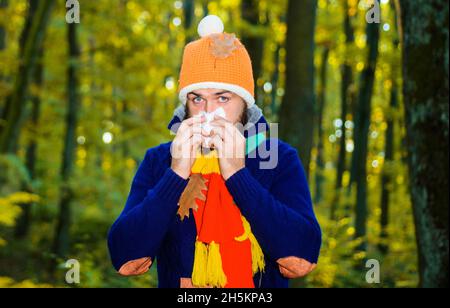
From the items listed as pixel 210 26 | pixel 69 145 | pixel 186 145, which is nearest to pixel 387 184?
pixel 69 145

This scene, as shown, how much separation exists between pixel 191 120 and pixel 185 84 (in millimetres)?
326

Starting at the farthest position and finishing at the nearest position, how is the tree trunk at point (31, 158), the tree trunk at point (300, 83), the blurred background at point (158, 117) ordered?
the tree trunk at point (31, 158) < the tree trunk at point (300, 83) < the blurred background at point (158, 117)

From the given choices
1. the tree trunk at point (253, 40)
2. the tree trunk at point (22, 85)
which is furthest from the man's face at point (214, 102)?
the tree trunk at point (253, 40)

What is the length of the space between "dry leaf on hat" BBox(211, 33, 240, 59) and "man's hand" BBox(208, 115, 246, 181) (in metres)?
0.39

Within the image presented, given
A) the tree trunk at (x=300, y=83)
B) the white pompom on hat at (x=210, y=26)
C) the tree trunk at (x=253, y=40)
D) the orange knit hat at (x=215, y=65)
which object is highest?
the tree trunk at (x=253, y=40)

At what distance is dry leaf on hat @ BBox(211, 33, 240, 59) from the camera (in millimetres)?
2266

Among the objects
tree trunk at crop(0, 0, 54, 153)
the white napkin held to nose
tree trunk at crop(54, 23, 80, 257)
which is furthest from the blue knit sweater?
tree trunk at crop(54, 23, 80, 257)

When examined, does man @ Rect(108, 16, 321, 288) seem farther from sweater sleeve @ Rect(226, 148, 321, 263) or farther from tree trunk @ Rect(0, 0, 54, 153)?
tree trunk @ Rect(0, 0, 54, 153)

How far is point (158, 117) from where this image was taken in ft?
50.5

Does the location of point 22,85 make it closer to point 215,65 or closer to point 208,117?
point 215,65

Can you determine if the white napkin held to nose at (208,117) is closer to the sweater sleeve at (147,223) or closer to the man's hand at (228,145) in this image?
the man's hand at (228,145)

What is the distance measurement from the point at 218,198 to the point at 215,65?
58 centimetres

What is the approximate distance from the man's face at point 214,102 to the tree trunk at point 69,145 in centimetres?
953

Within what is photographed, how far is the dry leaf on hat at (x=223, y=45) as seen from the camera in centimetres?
227
